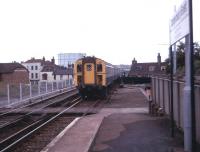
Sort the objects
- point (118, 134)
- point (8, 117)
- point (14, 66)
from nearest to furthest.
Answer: point (118, 134)
point (8, 117)
point (14, 66)

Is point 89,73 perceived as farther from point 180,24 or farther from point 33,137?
point 180,24

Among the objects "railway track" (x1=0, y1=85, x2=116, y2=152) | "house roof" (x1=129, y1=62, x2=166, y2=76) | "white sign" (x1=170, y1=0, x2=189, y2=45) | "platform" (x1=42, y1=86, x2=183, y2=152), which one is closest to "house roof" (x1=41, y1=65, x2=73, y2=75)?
"house roof" (x1=129, y1=62, x2=166, y2=76)

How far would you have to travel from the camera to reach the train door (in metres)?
32.7

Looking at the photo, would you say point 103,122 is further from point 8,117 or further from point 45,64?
point 45,64

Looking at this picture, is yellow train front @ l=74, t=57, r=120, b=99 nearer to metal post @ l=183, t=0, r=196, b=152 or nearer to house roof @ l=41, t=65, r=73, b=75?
metal post @ l=183, t=0, r=196, b=152

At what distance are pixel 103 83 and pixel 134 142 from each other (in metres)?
20.8

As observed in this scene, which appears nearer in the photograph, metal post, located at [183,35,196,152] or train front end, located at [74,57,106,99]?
metal post, located at [183,35,196,152]

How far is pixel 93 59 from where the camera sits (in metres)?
32.9

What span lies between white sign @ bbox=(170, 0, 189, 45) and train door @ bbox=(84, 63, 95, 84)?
21.6 meters

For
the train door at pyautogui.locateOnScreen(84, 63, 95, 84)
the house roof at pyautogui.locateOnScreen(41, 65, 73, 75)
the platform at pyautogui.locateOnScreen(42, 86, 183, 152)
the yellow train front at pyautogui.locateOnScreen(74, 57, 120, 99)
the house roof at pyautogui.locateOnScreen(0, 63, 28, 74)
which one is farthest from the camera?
the house roof at pyautogui.locateOnScreen(41, 65, 73, 75)

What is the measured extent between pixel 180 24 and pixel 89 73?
23090mm

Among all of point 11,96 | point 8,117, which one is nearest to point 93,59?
point 11,96

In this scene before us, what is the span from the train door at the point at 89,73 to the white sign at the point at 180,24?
70.7ft

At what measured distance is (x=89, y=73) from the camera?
32.8 meters
